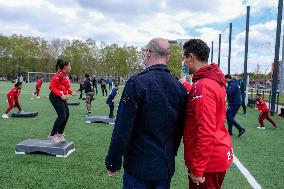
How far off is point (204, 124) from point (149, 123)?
1.52ft

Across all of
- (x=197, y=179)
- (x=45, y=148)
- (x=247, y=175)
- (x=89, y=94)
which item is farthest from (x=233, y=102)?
(x=197, y=179)

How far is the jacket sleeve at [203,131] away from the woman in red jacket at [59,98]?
225 inches

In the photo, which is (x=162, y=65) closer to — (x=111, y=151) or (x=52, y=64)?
(x=111, y=151)

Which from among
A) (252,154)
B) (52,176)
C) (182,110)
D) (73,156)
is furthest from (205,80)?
(252,154)

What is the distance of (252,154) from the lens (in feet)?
28.7

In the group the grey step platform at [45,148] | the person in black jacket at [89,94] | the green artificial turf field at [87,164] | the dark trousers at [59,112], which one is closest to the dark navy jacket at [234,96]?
the green artificial turf field at [87,164]

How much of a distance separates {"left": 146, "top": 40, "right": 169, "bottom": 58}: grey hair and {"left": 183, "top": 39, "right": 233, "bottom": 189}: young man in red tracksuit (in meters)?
0.32

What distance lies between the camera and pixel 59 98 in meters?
8.23

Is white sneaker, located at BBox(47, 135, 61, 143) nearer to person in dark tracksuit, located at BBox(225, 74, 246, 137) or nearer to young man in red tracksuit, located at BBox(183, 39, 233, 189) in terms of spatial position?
young man in red tracksuit, located at BBox(183, 39, 233, 189)

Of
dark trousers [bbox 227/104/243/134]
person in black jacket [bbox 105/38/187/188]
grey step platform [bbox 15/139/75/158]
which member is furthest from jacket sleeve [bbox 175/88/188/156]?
dark trousers [bbox 227/104/243/134]

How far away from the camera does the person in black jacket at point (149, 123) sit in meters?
2.86

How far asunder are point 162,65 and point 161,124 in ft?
1.69

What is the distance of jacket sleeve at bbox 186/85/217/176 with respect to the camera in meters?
2.89

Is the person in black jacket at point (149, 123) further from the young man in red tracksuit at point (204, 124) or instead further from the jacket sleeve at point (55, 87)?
the jacket sleeve at point (55, 87)
